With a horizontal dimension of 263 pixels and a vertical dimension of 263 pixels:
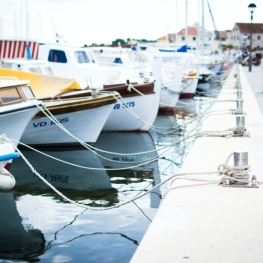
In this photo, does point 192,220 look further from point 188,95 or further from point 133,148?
Answer: point 188,95

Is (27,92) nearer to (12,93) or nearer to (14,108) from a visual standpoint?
(12,93)

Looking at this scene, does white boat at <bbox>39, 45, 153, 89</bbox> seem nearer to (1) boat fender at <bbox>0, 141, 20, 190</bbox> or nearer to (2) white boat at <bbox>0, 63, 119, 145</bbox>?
(2) white boat at <bbox>0, 63, 119, 145</bbox>

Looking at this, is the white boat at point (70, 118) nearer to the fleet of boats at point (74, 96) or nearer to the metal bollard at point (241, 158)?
the fleet of boats at point (74, 96)

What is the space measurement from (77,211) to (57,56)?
39.4ft

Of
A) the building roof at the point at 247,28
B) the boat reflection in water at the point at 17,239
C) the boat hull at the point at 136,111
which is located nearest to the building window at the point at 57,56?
the boat hull at the point at 136,111

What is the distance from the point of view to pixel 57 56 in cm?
1953

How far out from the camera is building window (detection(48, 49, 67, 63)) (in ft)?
63.7

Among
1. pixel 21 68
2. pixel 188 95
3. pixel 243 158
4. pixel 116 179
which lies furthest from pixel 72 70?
pixel 243 158

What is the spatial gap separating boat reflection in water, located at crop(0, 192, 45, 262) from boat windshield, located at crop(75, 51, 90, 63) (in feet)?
38.6

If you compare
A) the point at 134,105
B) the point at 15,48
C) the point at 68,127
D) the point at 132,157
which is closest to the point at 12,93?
the point at 68,127

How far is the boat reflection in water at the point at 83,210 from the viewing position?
6707 millimetres

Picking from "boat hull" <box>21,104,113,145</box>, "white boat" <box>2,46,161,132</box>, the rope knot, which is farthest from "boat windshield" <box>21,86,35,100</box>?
the rope knot

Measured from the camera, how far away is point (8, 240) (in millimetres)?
7020

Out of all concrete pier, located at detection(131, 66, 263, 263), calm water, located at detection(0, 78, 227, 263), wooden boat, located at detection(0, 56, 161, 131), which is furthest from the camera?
wooden boat, located at detection(0, 56, 161, 131)
